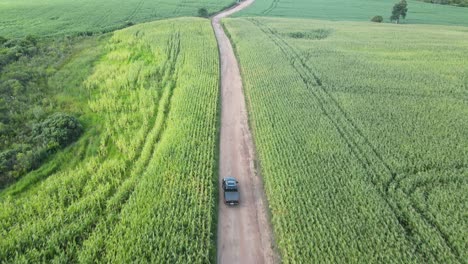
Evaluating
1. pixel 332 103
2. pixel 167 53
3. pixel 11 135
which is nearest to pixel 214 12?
pixel 167 53

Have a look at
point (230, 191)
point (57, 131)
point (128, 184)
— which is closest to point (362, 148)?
point (230, 191)

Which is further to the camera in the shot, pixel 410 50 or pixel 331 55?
pixel 410 50

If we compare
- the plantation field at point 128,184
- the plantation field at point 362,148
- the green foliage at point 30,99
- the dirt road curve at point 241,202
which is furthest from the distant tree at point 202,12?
the dirt road curve at point 241,202

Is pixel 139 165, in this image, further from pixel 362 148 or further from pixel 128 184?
pixel 362 148

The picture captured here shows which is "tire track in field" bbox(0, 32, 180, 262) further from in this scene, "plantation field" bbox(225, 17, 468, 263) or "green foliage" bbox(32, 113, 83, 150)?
A: "plantation field" bbox(225, 17, 468, 263)

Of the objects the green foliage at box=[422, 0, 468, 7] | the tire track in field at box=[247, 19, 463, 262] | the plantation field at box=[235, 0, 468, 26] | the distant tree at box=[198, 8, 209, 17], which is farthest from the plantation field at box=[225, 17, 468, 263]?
the green foliage at box=[422, 0, 468, 7]

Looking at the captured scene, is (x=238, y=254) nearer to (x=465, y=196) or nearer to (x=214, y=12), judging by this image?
(x=465, y=196)
